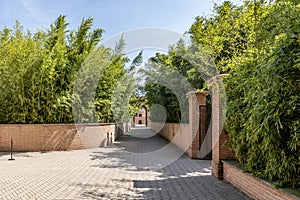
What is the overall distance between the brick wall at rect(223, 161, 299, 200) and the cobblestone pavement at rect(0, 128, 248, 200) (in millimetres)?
151

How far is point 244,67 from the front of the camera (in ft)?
15.7

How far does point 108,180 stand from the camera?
564cm

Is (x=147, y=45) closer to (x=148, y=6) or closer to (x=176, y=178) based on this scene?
(x=148, y=6)

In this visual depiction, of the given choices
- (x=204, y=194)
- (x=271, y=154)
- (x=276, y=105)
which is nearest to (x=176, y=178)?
(x=204, y=194)

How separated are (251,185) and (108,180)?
2.95 metres

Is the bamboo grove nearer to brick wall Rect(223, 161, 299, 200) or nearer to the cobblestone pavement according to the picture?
brick wall Rect(223, 161, 299, 200)

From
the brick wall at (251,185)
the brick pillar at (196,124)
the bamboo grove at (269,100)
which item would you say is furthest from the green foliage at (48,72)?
the brick wall at (251,185)

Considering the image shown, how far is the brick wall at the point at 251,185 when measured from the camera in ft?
11.4

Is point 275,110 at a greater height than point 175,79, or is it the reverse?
point 175,79

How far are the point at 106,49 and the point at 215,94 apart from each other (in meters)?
8.51

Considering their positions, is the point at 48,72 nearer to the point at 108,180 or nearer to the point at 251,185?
the point at 108,180

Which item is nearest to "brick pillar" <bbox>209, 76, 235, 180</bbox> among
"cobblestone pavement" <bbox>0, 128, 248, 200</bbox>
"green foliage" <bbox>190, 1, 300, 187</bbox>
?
"cobblestone pavement" <bbox>0, 128, 248, 200</bbox>

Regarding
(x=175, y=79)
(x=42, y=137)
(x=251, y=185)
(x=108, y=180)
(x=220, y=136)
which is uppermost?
(x=175, y=79)

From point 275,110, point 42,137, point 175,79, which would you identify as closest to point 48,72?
point 42,137
